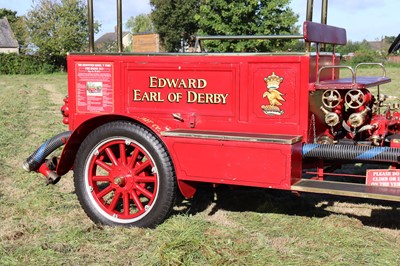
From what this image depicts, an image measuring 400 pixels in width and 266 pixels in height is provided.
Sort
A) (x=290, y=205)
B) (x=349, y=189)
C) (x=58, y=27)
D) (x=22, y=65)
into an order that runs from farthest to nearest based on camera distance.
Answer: (x=58, y=27) → (x=22, y=65) → (x=290, y=205) → (x=349, y=189)

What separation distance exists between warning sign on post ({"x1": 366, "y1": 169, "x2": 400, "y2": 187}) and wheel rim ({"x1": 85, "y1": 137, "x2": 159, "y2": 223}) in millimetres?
1636

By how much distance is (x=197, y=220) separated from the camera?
4406 millimetres

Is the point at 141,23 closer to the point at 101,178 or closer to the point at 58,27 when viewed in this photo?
the point at 58,27

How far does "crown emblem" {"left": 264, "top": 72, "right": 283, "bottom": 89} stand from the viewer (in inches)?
156

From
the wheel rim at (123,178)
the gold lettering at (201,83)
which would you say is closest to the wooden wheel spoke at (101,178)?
the wheel rim at (123,178)

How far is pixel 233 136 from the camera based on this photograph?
3895mm

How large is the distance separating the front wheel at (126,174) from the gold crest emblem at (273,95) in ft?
2.89

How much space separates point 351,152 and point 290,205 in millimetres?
1232

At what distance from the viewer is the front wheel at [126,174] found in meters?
4.14

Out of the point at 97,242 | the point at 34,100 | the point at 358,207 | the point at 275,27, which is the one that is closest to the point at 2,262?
→ the point at 97,242

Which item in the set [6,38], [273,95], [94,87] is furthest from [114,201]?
[6,38]

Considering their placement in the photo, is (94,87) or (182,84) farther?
(94,87)

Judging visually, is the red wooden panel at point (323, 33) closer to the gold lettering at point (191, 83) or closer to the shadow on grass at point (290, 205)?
the gold lettering at point (191, 83)

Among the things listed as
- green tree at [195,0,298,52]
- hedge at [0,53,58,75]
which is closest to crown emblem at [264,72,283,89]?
green tree at [195,0,298,52]
